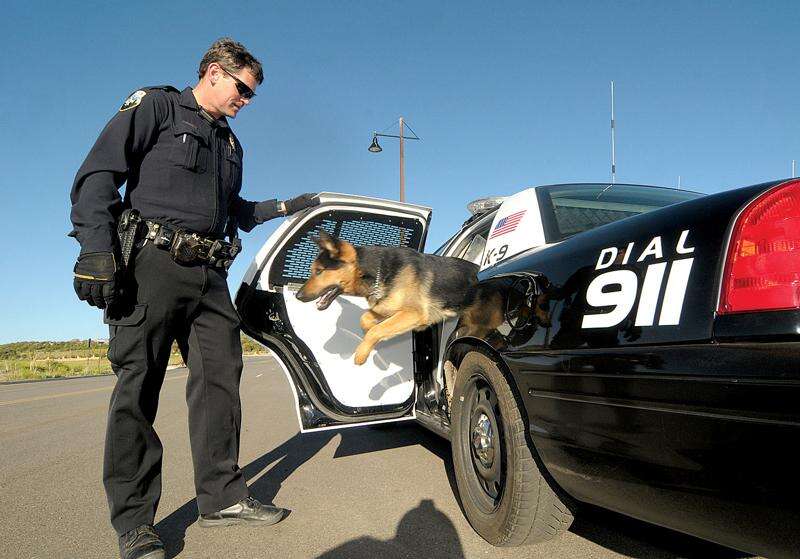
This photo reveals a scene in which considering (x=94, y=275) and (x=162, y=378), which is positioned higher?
(x=94, y=275)

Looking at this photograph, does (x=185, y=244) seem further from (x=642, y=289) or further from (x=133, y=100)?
(x=642, y=289)

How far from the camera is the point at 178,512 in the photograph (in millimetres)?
3049

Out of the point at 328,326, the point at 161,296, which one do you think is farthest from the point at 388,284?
the point at 161,296

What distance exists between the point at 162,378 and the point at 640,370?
2.28 meters

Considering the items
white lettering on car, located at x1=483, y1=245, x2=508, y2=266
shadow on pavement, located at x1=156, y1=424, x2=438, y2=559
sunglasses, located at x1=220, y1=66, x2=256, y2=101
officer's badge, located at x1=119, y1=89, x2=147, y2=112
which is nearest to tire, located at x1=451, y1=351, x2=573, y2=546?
white lettering on car, located at x1=483, y1=245, x2=508, y2=266

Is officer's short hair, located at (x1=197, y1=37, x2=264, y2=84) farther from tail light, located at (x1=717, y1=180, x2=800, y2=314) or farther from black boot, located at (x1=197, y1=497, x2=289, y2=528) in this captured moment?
tail light, located at (x1=717, y1=180, x2=800, y2=314)

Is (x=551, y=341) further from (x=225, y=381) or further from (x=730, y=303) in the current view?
(x=225, y=381)

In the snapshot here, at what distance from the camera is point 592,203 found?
114 inches

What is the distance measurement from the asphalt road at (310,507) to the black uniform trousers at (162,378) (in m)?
0.27

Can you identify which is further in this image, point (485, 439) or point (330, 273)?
point (330, 273)

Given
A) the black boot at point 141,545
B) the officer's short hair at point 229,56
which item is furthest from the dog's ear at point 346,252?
the black boot at point 141,545

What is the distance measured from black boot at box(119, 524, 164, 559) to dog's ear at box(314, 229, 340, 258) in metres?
1.90

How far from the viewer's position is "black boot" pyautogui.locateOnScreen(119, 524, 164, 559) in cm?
230

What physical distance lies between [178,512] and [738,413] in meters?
2.95
